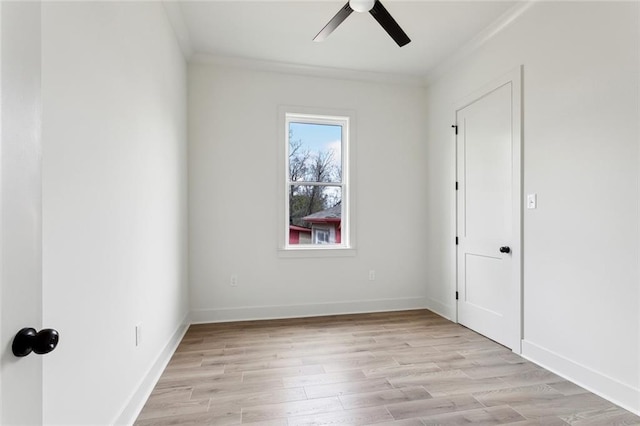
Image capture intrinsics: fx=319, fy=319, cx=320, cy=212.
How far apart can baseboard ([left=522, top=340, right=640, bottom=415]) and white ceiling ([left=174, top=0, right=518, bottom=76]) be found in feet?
9.24

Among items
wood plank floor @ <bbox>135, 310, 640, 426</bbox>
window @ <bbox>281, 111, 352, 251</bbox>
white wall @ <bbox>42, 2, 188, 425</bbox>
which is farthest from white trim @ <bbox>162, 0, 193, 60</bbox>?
wood plank floor @ <bbox>135, 310, 640, 426</bbox>

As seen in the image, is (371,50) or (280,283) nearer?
(371,50)

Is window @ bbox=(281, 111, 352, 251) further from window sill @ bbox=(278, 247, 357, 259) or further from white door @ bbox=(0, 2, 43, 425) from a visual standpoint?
white door @ bbox=(0, 2, 43, 425)

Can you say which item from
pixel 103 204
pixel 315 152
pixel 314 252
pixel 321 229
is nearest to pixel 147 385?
pixel 103 204

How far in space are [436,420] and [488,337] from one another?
5.06 feet

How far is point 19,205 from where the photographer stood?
0.63 metres

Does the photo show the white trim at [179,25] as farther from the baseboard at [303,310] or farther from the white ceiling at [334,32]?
the baseboard at [303,310]

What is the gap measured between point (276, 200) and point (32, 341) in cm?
310

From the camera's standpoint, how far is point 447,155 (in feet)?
12.1

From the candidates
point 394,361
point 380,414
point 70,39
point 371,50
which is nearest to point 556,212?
point 394,361

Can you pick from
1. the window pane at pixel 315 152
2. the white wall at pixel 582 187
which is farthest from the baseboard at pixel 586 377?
the window pane at pixel 315 152

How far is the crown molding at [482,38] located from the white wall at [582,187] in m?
0.06

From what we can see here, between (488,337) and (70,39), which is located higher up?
(70,39)

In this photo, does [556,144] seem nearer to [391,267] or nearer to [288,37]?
[391,267]
